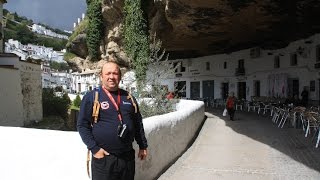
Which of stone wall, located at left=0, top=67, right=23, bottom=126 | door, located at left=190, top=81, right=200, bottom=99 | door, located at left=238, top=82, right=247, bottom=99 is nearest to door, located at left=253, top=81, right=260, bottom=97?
door, located at left=238, top=82, right=247, bottom=99

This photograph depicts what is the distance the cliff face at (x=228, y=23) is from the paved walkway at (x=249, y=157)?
21.6ft

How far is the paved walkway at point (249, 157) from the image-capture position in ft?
27.3

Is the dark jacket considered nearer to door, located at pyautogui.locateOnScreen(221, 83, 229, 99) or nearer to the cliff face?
the cliff face

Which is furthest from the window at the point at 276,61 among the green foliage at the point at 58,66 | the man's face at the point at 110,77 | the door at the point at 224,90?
the green foliage at the point at 58,66

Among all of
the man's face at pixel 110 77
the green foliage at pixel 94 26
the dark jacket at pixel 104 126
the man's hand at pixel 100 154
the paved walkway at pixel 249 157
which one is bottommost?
the paved walkway at pixel 249 157

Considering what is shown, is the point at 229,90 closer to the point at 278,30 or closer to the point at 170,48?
the point at 170,48

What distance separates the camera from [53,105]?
28062 mm

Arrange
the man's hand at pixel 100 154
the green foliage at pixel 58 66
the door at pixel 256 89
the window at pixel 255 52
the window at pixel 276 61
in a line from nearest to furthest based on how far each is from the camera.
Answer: the man's hand at pixel 100 154
the window at pixel 276 61
the window at pixel 255 52
the door at pixel 256 89
the green foliage at pixel 58 66

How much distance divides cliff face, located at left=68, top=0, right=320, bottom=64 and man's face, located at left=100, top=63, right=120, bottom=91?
1536 cm

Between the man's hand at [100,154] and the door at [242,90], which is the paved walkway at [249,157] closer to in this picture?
the man's hand at [100,154]

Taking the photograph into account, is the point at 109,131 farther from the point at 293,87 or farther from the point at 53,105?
the point at 293,87

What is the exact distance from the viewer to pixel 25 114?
21719 millimetres

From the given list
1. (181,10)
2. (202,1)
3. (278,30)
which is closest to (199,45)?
(278,30)

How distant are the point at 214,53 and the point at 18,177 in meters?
32.6
